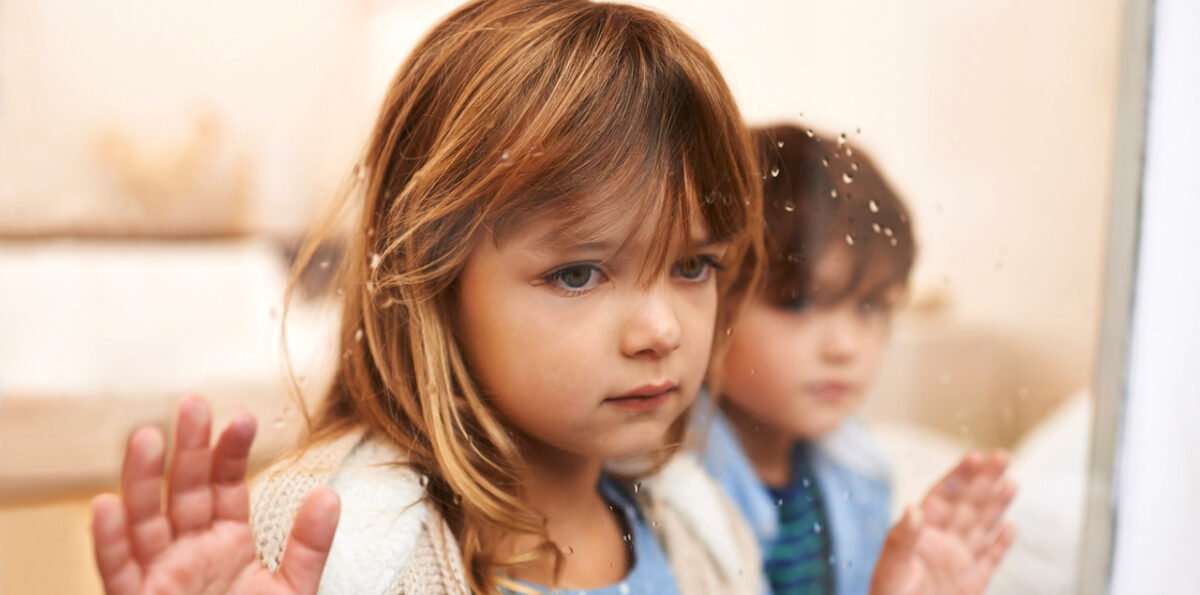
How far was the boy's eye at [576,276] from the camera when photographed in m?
0.42

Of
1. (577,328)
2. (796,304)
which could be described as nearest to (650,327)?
(577,328)

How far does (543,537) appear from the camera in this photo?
0.48m

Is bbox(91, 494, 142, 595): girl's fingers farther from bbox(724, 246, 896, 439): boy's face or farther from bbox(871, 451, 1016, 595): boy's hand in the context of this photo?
bbox(871, 451, 1016, 595): boy's hand

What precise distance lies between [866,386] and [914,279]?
0.08 meters

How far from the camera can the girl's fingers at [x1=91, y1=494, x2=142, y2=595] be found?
1.15ft

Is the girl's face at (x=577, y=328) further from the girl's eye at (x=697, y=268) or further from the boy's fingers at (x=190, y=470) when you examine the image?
the boy's fingers at (x=190, y=470)

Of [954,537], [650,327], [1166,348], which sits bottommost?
[954,537]

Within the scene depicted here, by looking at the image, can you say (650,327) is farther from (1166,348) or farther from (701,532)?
(1166,348)

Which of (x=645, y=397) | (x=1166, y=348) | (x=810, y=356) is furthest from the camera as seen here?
(x=1166, y=348)

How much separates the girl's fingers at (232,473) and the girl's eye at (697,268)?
21 cm

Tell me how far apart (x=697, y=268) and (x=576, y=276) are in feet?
0.23

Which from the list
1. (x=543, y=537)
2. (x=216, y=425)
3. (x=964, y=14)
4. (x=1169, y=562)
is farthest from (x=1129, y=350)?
(x=216, y=425)

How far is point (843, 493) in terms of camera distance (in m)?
0.63

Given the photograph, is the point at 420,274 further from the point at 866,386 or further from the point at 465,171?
the point at 866,386
